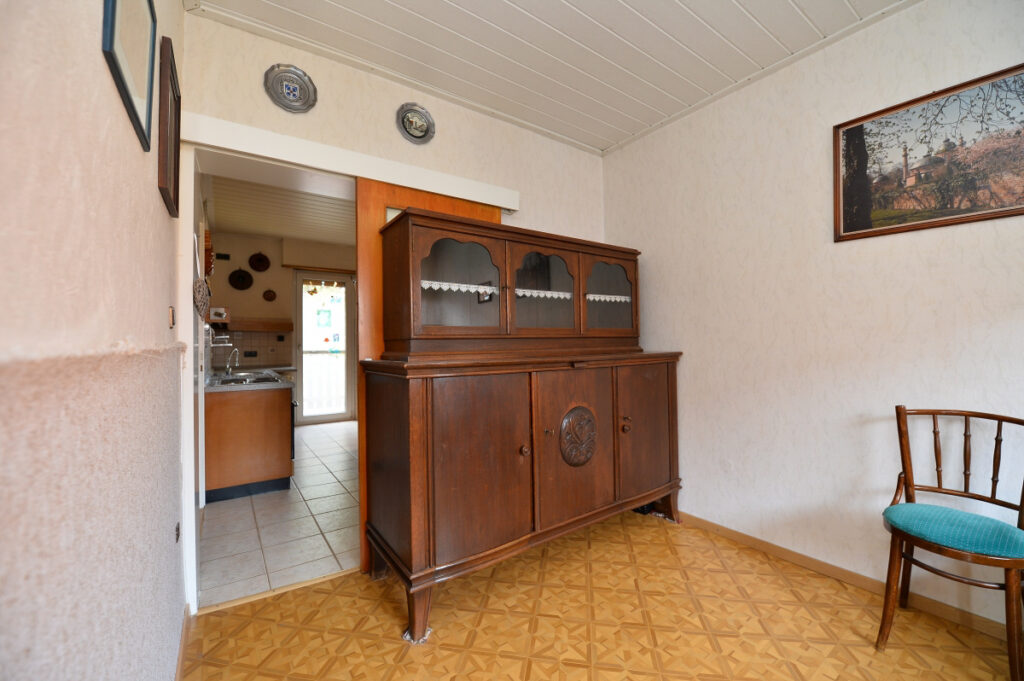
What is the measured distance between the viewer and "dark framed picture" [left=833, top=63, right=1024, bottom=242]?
1.64m

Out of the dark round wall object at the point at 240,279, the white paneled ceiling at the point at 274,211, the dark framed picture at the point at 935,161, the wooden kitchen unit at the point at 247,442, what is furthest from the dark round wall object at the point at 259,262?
the dark framed picture at the point at 935,161

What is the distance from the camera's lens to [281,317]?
5973mm

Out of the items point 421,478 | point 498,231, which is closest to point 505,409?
point 421,478

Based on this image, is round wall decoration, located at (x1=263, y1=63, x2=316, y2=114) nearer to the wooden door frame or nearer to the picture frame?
the wooden door frame

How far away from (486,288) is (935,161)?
7.13 feet

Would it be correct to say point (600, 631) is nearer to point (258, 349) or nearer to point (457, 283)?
point (457, 283)

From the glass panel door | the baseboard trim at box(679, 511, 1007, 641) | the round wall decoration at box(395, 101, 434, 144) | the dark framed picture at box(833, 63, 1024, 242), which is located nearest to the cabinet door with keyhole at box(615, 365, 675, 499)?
the baseboard trim at box(679, 511, 1007, 641)

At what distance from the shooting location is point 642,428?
2.52 meters

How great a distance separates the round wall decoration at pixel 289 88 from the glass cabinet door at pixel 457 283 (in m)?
0.97

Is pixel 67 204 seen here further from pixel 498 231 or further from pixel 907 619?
pixel 907 619

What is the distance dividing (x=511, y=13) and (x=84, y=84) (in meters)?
1.87

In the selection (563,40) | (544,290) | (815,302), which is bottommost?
(815,302)

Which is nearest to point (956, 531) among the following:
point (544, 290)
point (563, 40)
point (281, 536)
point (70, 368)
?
point (544, 290)

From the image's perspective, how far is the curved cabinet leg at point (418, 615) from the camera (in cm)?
165
